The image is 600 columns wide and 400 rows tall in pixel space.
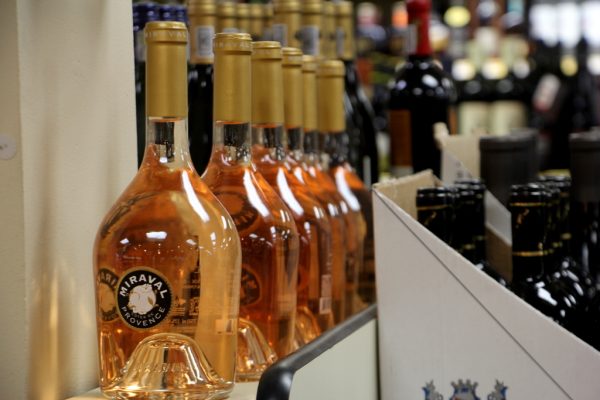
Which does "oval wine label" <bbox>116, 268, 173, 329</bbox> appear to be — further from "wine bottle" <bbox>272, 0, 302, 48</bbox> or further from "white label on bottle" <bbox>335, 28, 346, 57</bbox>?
"white label on bottle" <bbox>335, 28, 346, 57</bbox>

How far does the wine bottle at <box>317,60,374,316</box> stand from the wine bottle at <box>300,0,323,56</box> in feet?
0.18

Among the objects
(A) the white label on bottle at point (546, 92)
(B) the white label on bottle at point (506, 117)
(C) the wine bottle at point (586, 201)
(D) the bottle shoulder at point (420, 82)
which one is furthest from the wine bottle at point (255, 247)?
(A) the white label on bottle at point (546, 92)

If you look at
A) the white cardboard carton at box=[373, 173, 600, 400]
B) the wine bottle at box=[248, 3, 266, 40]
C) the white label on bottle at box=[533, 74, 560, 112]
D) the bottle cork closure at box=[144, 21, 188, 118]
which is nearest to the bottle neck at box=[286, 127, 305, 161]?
the white cardboard carton at box=[373, 173, 600, 400]

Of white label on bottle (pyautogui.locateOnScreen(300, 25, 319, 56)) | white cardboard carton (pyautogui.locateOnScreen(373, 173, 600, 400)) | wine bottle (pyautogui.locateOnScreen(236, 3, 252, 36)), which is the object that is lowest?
white cardboard carton (pyautogui.locateOnScreen(373, 173, 600, 400))

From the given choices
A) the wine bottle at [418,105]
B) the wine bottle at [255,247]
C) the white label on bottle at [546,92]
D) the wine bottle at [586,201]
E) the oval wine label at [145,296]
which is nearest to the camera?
the oval wine label at [145,296]

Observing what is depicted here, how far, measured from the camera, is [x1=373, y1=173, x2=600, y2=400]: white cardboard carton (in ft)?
3.49

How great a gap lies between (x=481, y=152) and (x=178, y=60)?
83 centimetres

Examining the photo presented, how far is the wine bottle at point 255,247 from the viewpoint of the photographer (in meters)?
1.01

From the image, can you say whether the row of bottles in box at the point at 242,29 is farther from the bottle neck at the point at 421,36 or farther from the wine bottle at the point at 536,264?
the wine bottle at the point at 536,264

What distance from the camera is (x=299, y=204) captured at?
116 centimetres

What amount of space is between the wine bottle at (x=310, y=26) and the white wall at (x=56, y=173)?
1.31 ft

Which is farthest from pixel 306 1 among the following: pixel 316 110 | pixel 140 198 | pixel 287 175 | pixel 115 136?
pixel 140 198

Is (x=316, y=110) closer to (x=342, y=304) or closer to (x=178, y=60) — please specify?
(x=342, y=304)

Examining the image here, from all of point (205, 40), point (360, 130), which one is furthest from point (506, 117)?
point (205, 40)
